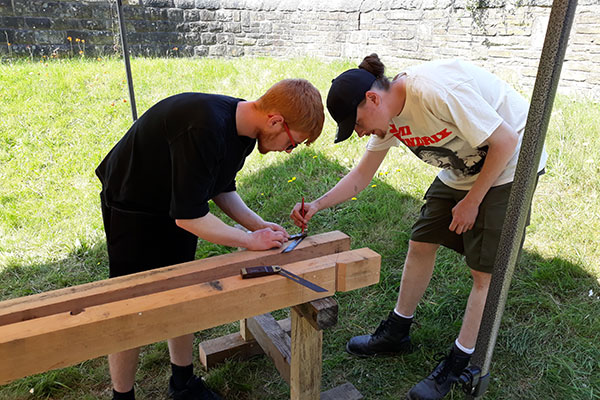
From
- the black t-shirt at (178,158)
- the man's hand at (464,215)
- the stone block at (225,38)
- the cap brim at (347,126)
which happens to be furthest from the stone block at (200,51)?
the man's hand at (464,215)

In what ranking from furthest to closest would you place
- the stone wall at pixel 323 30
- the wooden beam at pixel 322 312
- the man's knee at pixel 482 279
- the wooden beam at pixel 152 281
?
the stone wall at pixel 323 30 < the man's knee at pixel 482 279 < the wooden beam at pixel 322 312 < the wooden beam at pixel 152 281

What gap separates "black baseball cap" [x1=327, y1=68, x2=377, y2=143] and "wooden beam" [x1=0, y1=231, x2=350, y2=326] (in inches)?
21.1

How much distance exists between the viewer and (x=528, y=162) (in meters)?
1.36

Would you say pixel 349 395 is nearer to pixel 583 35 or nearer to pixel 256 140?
pixel 256 140

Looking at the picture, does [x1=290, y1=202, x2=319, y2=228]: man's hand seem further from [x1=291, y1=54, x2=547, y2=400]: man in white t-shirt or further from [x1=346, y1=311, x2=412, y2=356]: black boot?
[x1=346, y1=311, x2=412, y2=356]: black boot

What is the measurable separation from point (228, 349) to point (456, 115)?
1824mm

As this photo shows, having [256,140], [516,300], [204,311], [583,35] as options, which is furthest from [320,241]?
[583,35]

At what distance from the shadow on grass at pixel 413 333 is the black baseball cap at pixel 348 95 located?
151cm

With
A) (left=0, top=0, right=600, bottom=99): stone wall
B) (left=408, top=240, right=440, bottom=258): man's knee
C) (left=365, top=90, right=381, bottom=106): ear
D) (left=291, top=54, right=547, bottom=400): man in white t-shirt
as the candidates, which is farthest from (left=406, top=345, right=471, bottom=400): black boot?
(left=0, top=0, right=600, bottom=99): stone wall

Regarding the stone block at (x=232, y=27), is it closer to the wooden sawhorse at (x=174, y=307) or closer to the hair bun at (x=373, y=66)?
the hair bun at (x=373, y=66)

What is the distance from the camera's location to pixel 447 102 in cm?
185

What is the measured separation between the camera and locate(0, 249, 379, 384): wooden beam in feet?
4.20

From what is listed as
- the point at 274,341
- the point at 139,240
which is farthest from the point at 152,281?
the point at 274,341

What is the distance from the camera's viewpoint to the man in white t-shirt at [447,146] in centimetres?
188
